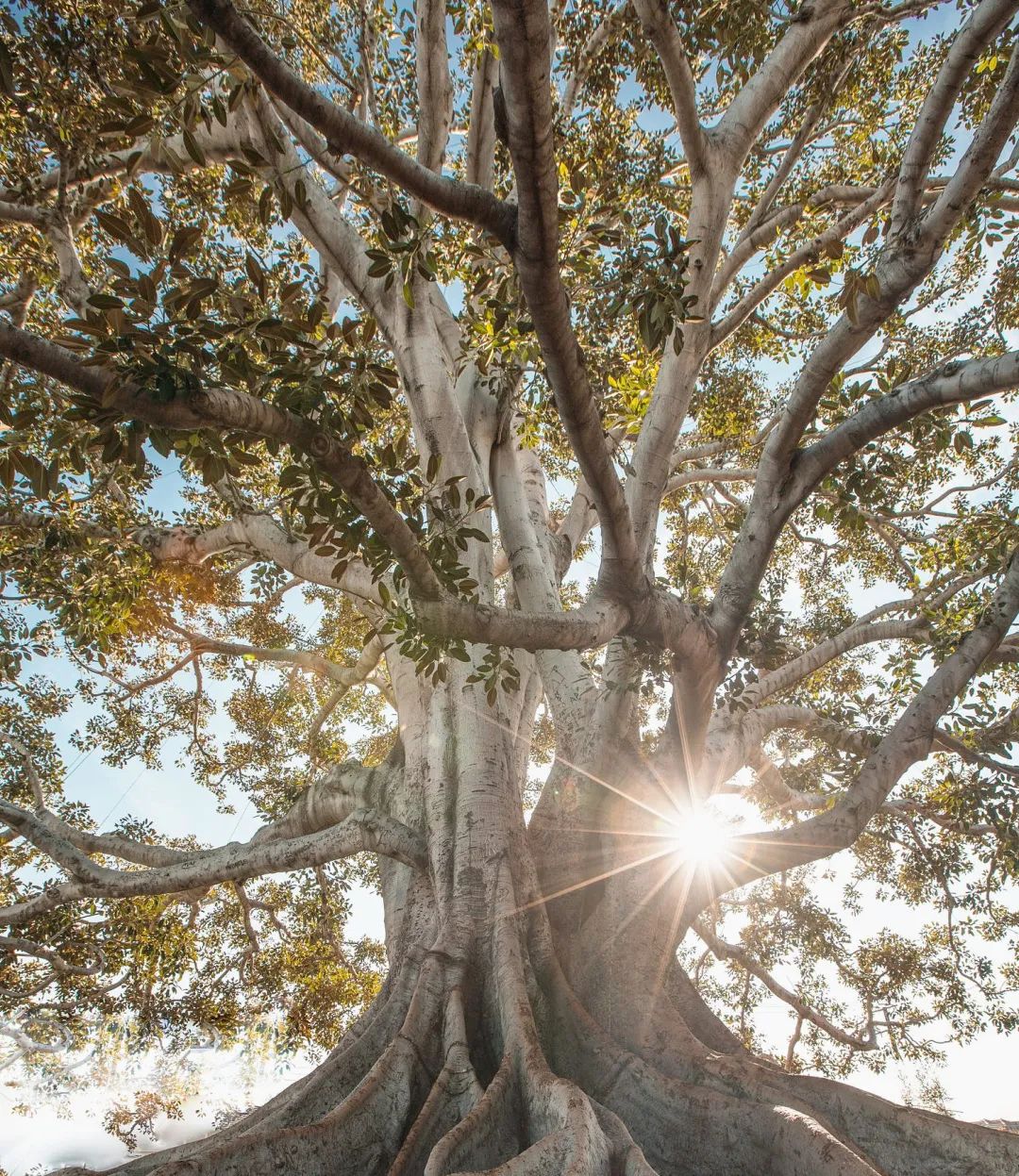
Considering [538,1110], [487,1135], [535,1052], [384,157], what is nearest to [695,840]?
[535,1052]

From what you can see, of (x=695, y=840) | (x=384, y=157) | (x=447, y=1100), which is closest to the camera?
(x=384, y=157)

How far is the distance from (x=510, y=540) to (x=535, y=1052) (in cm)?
292

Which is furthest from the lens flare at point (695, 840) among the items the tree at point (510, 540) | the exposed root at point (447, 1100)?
the exposed root at point (447, 1100)

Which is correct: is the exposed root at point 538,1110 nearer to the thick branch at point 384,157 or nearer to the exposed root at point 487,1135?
the exposed root at point 487,1135

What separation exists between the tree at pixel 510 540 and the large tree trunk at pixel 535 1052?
21mm

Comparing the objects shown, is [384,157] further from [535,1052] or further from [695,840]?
[695,840]

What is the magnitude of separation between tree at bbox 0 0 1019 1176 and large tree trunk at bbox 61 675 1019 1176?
0.02m

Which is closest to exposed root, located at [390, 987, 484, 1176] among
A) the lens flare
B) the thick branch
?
the lens flare

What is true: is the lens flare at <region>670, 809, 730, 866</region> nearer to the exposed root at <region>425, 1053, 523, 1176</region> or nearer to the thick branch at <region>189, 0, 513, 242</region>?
the exposed root at <region>425, 1053, 523, 1176</region>

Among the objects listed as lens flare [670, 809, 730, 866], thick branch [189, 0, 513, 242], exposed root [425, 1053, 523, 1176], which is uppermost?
thick branch [189, 0, 513, 242]

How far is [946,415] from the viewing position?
3521 mm

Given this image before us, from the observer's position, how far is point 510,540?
15.3 ft

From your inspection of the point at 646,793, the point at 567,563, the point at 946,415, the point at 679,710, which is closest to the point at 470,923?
the point at 646,793

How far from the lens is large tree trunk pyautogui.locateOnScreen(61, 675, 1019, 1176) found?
226 centimetres
